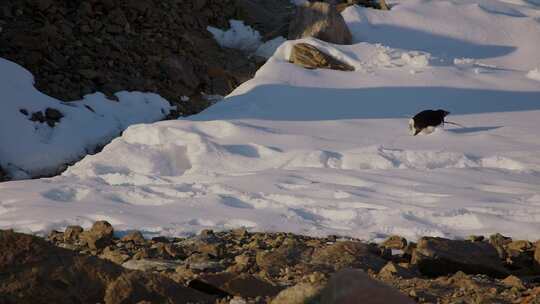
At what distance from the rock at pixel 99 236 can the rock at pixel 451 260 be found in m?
1.89

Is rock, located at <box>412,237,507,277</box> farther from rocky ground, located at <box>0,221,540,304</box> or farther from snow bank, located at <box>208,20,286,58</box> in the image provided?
snow bank, located at <box>208,20,286,58</box>

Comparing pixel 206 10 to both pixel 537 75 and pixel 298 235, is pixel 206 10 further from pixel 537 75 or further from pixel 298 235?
pixel 298 235

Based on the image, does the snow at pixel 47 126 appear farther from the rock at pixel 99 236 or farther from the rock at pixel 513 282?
the rock at pixel 513 282

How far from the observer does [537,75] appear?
11102 mm

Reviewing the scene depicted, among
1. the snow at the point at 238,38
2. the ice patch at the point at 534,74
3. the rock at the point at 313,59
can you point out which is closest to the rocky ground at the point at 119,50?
the snow at the point at 238,38

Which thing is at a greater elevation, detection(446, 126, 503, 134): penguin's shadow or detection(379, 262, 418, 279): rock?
detection(379, 262, 418, 279): rock

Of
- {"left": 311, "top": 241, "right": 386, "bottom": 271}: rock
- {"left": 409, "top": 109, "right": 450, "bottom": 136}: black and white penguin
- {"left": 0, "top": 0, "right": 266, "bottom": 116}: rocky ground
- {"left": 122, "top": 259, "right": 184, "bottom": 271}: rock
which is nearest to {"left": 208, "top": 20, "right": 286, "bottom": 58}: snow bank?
{"left": 0, "top": 0, "right": 266, "bottom": 116}: rocky ground

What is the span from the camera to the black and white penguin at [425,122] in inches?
334

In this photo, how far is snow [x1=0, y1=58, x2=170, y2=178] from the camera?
9.14 metres

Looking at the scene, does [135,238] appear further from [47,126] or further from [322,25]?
[322,25]

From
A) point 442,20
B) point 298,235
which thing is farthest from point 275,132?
point 442,20

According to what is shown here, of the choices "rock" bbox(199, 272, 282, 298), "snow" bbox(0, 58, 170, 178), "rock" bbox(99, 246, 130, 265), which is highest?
"rock" bbox(199, 272, 282, 298)

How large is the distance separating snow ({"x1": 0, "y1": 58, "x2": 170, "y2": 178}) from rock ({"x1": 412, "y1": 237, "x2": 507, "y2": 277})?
223 inches

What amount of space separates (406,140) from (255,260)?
4.18m
